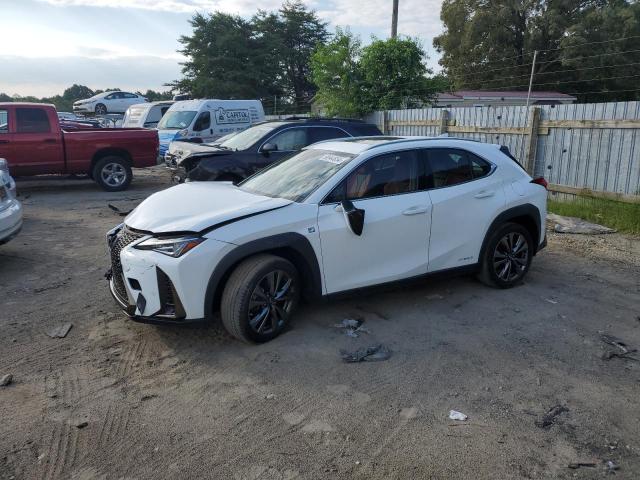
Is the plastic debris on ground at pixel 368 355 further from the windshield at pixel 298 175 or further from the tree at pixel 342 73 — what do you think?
the tree at pixel 342 73

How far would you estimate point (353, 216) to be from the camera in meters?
4.38

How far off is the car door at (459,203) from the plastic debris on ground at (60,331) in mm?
3333

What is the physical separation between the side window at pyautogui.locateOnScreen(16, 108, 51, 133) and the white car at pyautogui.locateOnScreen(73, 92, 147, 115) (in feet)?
65.5

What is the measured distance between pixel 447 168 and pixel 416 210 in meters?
0.70

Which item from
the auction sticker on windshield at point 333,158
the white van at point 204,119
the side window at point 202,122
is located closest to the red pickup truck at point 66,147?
the white van at point 204,119

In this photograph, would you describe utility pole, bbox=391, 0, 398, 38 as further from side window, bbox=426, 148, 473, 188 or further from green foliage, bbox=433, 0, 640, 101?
side window, bbox=426, 148, 473, 188

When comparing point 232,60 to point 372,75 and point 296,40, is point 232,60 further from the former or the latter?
point 372,75

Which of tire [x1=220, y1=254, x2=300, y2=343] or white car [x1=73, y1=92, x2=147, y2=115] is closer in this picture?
tire [x1=220, y1=254, x2=300, y2=343]

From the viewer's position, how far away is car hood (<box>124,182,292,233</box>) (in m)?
4.05

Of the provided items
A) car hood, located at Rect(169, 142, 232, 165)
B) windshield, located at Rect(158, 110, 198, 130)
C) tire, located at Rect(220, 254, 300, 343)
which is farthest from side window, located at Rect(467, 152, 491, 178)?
windshield, located at Rect(158, 110, 198, 130)

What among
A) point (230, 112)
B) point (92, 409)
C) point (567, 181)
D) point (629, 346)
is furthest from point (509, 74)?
point (92, 409)

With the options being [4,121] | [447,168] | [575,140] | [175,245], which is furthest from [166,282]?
[4,121]

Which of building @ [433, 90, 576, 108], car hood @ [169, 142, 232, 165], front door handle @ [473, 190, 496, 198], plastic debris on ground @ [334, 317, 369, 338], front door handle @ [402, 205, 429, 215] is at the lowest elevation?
plastic debris on ground @ [334, 317, 369, 338]

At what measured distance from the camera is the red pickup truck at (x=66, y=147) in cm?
1121
